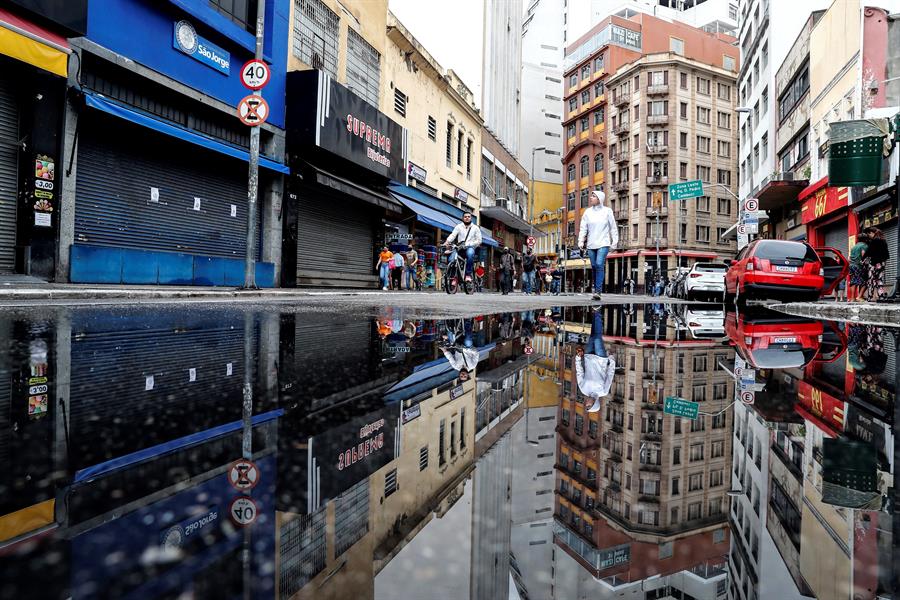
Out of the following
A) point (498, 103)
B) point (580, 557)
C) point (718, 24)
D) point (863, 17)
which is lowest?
point (580, 557)

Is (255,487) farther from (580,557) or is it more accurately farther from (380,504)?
(580,557)

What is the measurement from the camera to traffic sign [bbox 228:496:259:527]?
1.04m

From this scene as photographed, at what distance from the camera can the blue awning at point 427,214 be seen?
24.2m

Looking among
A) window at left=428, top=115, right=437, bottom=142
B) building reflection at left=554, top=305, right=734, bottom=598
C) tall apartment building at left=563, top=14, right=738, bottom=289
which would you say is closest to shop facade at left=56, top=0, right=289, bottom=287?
building reflection at left=554, top=305, right=734, bottom=598

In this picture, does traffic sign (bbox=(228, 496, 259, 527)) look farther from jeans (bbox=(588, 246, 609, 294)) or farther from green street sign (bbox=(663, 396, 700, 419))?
jeans (bbox=(588, 246, 609, 294))

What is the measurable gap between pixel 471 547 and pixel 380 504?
251 mm

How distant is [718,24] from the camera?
69000 mm

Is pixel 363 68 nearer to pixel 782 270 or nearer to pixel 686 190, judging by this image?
pixel 782 270

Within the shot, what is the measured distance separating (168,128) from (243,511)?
13.4 meters

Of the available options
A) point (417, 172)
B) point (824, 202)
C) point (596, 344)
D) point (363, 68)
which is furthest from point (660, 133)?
point (596, 344)

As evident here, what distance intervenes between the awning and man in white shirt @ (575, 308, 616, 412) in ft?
33.0

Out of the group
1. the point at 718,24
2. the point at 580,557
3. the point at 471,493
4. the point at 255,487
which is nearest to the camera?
the point at 580,557

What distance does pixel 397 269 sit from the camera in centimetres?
2319

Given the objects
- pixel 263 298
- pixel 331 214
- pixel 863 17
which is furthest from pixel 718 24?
pixel 263 298
